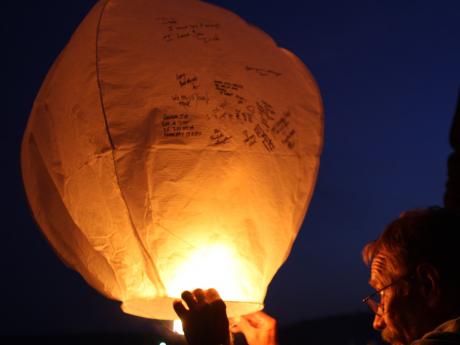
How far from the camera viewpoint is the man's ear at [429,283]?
1081 millimetres

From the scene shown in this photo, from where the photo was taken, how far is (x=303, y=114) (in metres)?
1.47

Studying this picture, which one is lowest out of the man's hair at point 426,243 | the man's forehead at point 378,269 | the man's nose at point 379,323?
the man's nose at point 379,323

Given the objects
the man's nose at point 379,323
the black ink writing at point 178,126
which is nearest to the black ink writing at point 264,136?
the black ink writing at point 178,126

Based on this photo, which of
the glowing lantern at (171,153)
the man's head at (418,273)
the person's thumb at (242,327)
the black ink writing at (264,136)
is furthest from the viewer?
the person's thumb at (242,327)

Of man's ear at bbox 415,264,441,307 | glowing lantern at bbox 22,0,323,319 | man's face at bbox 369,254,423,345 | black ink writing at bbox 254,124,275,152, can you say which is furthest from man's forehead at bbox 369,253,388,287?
black ink writing at bbox 254,124,275,152

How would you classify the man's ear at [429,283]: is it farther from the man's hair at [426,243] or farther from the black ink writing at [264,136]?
the black ink writing at [264,136]

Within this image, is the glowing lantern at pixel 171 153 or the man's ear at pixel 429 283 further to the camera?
the glowing lantern at pixel 171 153

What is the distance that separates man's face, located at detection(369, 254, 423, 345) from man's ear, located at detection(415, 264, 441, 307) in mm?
28

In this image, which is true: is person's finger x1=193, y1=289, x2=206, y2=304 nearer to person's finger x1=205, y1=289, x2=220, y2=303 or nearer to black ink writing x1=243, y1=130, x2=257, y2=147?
person's finger x1=205, y1=289, x2=220, y2=303

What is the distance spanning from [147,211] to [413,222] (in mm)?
629

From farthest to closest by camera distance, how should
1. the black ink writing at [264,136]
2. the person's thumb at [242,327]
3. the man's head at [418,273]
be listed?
the person's thumb at [242,327], the black ink writing at [264,136], the man's head at [418,273]

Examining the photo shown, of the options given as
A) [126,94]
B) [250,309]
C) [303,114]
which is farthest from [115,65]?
[250,309]

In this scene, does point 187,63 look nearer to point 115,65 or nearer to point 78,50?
point 115,65

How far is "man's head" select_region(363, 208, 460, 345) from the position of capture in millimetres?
1077
